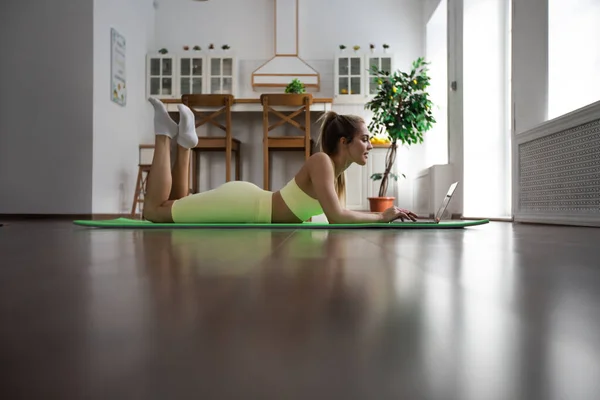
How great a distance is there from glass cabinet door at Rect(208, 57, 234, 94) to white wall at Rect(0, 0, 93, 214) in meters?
2.37

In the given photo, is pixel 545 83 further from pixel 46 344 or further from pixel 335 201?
pixel 46 344

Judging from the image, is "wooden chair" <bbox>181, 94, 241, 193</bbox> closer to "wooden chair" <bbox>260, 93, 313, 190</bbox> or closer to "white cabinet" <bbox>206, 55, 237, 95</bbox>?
"wooden chair" <bbox>260, 93, 313, 190</bbox>

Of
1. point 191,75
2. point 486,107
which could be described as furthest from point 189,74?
point 486,107

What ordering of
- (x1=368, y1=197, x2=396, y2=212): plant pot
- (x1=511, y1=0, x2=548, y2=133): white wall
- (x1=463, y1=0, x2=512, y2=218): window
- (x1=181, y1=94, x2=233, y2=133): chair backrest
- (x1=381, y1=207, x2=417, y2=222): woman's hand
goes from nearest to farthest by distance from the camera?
(x1=381, y1=207, x2=417, y2=222): woman's hand < (x1=511, y1=0, x2=548, y2=133): white wall < (x1=463, y1=0, x2=512, y2=218): window < (x1=368, y1=197, x2=396, y2=212): plant pot < (x1=181, y1=94, x2=233, y2=133): chair backrest

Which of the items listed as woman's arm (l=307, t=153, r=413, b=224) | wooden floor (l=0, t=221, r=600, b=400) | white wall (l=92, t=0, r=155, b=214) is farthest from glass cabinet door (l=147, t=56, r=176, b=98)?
wooden floor (l=0, t=221, r=600, b=400)

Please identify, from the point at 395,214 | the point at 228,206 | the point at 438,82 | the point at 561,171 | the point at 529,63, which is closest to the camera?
the point at 395,214

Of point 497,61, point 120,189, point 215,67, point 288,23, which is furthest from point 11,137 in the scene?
point 497,61

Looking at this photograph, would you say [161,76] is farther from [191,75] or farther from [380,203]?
[380,203]

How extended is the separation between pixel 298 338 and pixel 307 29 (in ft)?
22.3

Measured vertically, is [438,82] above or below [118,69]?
above

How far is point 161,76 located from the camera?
6266 millimetres

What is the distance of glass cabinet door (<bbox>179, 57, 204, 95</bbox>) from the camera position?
254 inches

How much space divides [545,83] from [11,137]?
403cm

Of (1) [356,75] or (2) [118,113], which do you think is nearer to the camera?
(2) [118,113]
